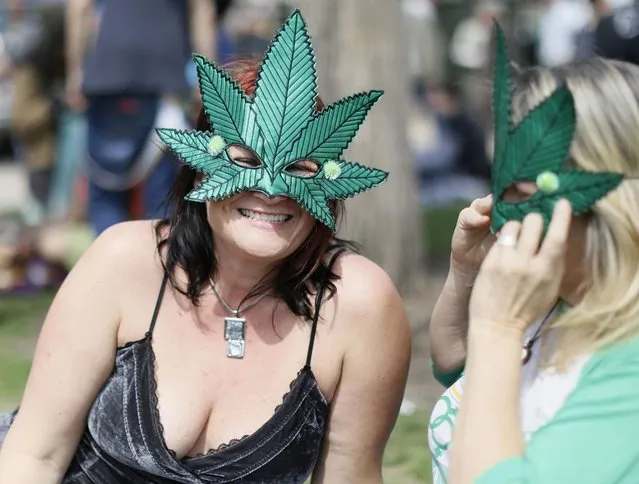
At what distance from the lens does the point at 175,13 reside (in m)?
5.15

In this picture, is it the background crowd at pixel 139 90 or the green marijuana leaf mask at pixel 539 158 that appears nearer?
the green marijuana leaf mask at pixel 539 158

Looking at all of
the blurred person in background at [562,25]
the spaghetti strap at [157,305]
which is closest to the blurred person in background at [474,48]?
the blurred person in background at [562,25]

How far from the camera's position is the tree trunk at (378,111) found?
5684mm

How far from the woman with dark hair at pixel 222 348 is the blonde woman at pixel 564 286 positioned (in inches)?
23.8

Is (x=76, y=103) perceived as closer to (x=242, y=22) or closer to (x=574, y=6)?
(x=242, y=22)

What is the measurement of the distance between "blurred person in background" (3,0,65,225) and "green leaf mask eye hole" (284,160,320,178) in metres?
5.83

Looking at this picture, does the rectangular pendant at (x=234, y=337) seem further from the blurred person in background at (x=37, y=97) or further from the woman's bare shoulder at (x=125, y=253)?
the blurred person in background at (x=37, y=97)

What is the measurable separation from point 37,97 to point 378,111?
3.27 meters

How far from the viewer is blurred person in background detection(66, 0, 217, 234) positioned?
5.07 meters

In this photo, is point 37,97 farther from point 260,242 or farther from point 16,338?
point 260,242

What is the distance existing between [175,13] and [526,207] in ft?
11.6

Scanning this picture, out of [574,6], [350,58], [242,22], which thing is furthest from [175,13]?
[574,6]

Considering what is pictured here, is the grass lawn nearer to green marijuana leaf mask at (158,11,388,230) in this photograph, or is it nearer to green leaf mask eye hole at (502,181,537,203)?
green marijuana leaf mask at (158,11,388,230)

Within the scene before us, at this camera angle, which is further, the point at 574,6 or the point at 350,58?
the point at 574,6
